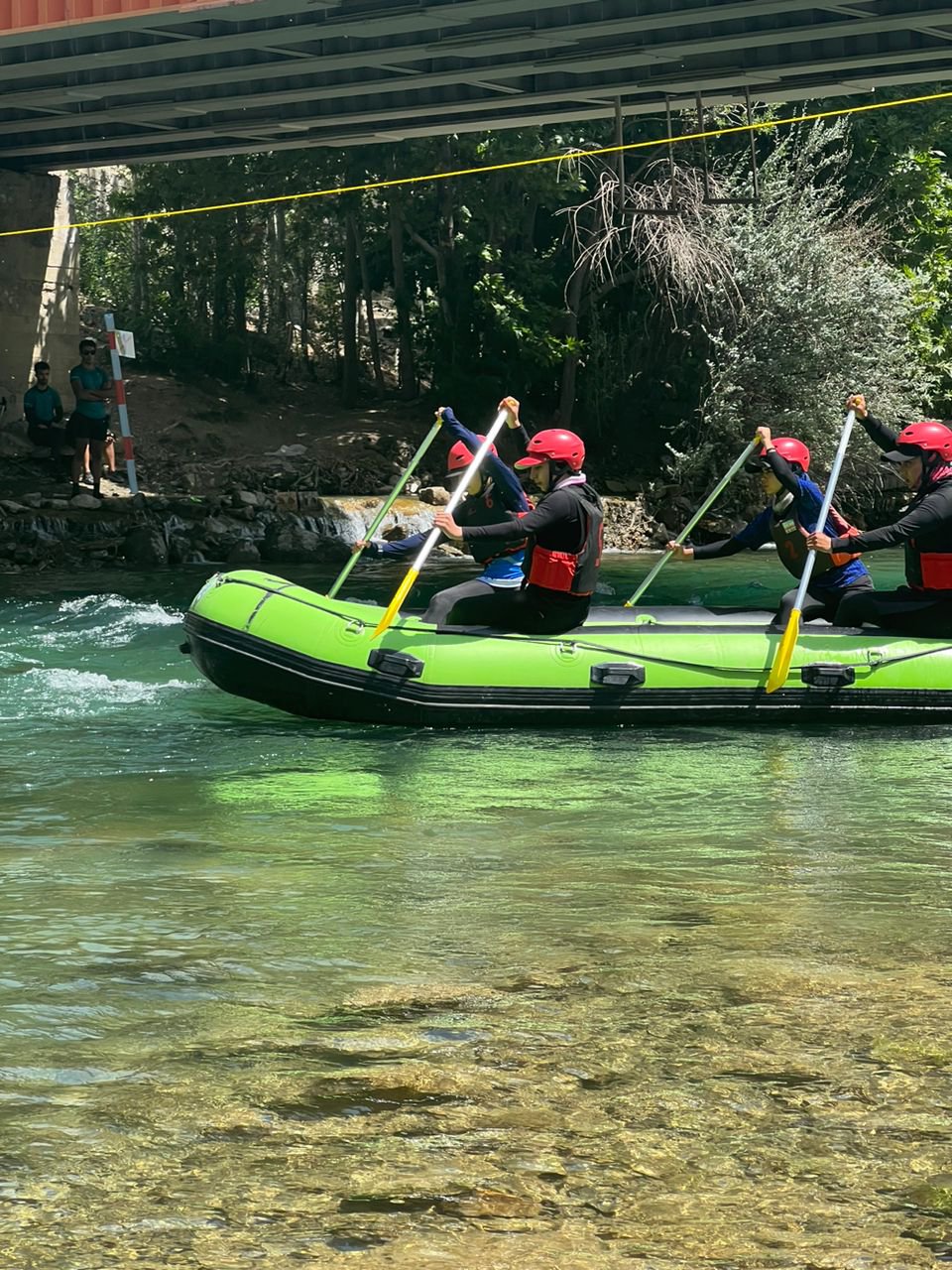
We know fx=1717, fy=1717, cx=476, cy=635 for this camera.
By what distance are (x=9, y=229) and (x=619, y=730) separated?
1582 centimetres

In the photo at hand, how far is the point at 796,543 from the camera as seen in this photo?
10.0 m

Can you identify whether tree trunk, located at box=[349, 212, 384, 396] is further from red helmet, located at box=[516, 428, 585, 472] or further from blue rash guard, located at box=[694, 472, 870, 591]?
red helmet, located at box=[516, 428, 585, 472]

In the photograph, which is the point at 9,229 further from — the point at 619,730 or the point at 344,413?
the point at 619,730

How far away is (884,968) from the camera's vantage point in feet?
16.5

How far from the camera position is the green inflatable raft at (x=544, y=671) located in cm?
921

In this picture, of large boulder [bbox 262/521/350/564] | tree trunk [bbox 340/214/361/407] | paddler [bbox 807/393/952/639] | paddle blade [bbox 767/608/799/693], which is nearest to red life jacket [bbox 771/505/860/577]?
paddler [bbox 807/393/952/639]

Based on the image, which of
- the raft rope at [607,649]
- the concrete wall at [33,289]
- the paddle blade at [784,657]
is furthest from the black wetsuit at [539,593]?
the concrete wall at [33,289]

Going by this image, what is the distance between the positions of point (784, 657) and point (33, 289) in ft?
51.9

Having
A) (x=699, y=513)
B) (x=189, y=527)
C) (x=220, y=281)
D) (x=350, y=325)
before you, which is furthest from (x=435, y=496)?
(x=699, y=513)

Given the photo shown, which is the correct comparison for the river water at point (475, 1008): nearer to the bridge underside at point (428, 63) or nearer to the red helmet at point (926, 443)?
the red helmet at point (926, 443)

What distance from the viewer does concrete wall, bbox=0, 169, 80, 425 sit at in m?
22.2

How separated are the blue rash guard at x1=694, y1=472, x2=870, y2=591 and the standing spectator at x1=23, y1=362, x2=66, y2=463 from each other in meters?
12.9

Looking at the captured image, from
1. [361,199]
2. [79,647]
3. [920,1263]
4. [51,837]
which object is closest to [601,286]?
[361,199]

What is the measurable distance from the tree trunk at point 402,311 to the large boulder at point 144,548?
7403 mm
